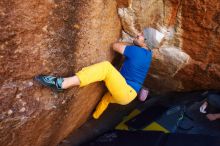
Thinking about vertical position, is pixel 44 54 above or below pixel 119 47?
above

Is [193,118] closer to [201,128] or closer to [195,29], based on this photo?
[201,128]

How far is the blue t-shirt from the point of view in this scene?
386cm

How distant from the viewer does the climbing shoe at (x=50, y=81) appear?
3.27 m

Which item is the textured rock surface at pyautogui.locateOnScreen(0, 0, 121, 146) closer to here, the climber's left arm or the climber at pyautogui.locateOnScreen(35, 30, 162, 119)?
the climber's left arm

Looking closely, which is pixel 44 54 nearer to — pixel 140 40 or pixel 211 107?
pixel 140 40

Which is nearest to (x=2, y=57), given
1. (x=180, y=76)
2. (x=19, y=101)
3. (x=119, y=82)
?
(x=19, y=101)

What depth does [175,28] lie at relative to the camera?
12.9ft

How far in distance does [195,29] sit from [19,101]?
5.91ft

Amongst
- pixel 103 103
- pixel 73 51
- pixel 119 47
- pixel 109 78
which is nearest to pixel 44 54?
pixel 73 51

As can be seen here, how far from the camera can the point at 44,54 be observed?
324 centimetres

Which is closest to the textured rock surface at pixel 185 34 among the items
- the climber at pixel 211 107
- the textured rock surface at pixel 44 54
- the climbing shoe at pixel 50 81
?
the climber at pixel 211 107

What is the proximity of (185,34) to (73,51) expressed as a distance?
1.16 m

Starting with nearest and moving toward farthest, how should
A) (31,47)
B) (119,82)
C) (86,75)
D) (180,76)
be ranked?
(31,47), (86,75), (119,82), (180,76)

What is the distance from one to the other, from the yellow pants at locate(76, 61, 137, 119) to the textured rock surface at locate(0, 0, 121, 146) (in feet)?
0.52
